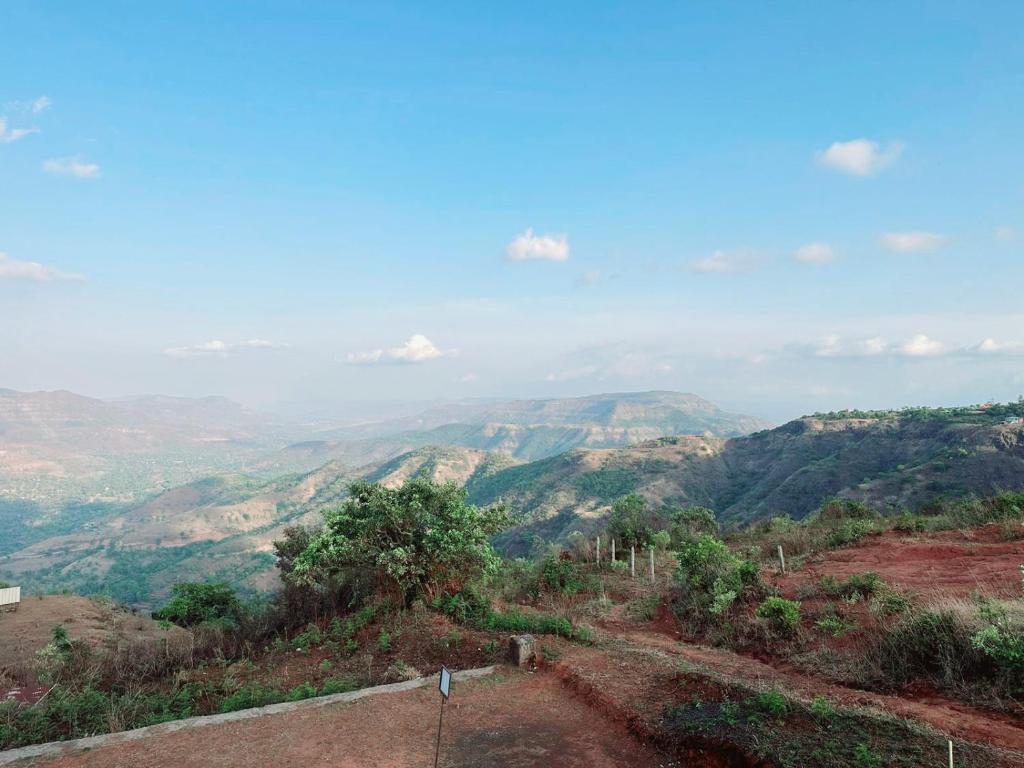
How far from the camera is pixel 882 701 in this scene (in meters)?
6.85

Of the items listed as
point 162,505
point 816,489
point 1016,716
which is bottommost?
point 162,505

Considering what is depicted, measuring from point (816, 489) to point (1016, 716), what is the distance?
59.2 meters

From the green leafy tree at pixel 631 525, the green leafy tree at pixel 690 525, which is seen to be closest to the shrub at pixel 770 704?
the green leafy tree at pixel 631 525

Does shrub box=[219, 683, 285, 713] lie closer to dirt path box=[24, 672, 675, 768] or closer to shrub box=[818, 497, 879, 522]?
dirt path box=[24, 672, 675, 768]

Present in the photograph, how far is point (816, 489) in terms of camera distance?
58094 millimetres

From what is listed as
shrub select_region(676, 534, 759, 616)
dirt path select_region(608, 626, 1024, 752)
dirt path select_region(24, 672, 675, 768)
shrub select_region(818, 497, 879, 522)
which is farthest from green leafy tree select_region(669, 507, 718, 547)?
dirt path select_region(24, 672, 675, 768)

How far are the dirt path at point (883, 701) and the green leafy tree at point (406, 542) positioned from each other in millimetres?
4602

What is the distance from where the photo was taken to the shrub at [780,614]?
10.0 meters

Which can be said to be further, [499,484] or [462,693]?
[499,484]

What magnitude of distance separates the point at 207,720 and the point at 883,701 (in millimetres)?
8849

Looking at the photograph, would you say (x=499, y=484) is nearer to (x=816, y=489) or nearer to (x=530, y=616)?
(x=816, y=489)

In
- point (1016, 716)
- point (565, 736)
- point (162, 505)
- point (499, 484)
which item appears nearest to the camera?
point (1016, 716)

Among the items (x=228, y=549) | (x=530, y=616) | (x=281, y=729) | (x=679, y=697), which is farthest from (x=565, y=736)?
(x=228, y=549)

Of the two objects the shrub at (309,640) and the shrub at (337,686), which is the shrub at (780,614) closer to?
the shrub at (337,686)
